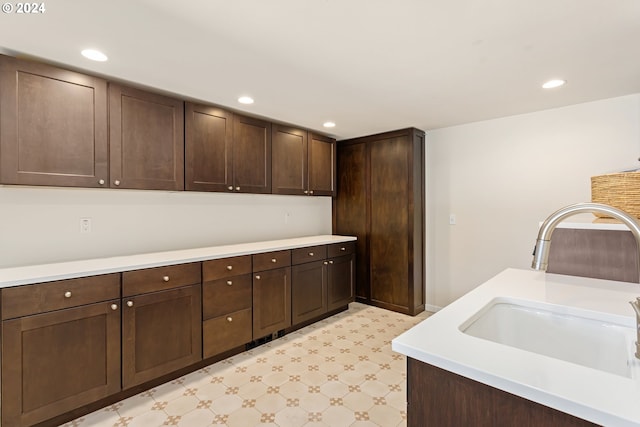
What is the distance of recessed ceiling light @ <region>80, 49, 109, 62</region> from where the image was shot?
1.80 meters

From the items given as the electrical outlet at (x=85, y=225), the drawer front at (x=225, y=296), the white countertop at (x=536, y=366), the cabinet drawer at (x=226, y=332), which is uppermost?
the electrical outlet at (x=85, y=225)

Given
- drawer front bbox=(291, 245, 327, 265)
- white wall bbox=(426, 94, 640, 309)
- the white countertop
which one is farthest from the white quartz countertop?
white wall bbox=(426, 94, 640, 309)

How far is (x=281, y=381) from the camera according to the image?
2.27m

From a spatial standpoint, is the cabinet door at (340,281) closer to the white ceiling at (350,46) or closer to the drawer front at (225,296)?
the drawer front at (225,296)

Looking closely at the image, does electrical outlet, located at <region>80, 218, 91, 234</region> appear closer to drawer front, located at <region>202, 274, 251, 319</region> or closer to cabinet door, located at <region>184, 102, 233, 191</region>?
cabinet door, located at <region>184, 102, 233, 191</region>

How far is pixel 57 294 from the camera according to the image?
1.75 meters

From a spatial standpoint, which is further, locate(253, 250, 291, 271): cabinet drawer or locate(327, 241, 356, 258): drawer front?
locate(327, 241, 356, 258): drawer front

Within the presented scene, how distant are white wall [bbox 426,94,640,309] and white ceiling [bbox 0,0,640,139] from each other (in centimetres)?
31

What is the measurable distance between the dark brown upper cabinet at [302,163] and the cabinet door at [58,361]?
189cm

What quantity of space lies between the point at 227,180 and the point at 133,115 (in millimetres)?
886

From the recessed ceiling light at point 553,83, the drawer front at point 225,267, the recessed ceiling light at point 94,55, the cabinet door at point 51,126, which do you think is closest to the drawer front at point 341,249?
the drawer front at point 225,267

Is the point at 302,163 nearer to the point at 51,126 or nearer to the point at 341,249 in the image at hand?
the point at 341,249

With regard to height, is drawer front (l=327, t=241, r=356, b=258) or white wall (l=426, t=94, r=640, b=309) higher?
white wall (l=426, t=94, r=640, b=309)

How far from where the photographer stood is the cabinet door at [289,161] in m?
3.27
